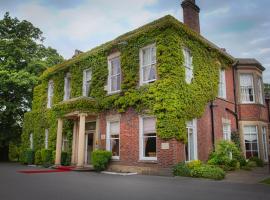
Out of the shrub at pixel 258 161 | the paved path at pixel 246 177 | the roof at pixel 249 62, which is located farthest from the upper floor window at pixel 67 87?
the shrub at pixel 258 161

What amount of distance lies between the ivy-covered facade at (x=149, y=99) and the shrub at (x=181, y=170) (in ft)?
0.99

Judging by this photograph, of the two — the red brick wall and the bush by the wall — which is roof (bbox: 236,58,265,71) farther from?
the bush by the wall

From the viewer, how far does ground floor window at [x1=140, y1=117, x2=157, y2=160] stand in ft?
46.9

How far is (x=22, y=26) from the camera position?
97.1 ft

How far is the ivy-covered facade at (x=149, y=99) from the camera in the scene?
542 inches

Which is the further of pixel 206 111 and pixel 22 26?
pixel 22 26

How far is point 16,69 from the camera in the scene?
93.0 feet

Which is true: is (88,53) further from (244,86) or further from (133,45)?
(244,86)

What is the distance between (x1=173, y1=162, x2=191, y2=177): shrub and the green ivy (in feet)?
4.55

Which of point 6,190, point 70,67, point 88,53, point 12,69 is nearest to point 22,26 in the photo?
point 12,69

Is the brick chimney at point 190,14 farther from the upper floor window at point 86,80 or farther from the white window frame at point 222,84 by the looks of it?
the upper floor window at point 86,80

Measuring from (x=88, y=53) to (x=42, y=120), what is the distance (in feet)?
26.9

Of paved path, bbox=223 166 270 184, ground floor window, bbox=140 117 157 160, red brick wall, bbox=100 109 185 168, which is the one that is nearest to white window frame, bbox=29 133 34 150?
red brick wall, bbox=100 109 185 168

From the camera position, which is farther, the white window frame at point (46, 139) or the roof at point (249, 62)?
the white window frame at point (46, 139)
